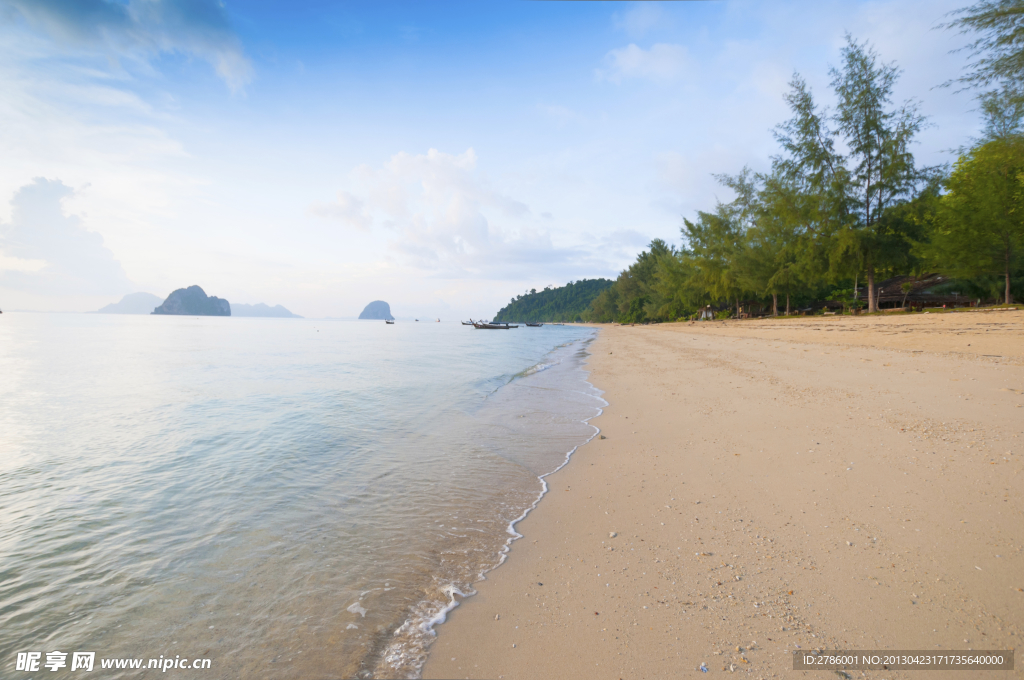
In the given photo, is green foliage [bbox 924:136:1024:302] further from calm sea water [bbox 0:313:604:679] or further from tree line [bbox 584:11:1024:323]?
calm sea water [bbox 0:313:604:679]

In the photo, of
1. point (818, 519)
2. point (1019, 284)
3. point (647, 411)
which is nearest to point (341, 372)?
point (647, 411)

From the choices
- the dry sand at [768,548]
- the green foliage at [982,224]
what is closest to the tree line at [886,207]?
the green foliage at [982,224]

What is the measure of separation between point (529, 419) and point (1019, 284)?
3427cm

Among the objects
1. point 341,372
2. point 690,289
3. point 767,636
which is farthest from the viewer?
point 690,289

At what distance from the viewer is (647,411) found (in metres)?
7.78

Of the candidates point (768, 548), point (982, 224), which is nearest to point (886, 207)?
point (982, 224)

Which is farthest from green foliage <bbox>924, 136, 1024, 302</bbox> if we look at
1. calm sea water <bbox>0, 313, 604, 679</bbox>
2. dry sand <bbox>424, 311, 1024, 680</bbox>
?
calm sea water <bbox>0, 313, 604, 679</bbox>

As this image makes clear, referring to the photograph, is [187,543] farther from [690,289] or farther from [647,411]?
[690,289]

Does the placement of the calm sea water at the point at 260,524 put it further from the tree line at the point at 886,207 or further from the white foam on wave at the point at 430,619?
the tree line at the point at 886,207

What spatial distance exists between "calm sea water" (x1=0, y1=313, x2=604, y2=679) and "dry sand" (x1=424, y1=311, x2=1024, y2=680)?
1.62ft

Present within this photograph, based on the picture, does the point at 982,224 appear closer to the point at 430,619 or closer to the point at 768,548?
the point at 768,548

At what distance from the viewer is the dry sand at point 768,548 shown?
6.86ft

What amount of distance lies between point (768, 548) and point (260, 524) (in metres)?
4.66

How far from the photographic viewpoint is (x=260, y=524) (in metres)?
4.07
